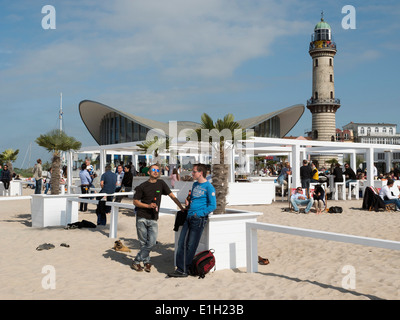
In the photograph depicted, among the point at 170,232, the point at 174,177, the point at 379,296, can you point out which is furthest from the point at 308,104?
the point at 379,296

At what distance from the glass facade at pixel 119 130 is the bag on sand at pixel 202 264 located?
36274 millimetres

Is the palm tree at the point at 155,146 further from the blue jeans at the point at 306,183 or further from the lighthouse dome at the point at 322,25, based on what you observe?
the lighthouse dome at the point at 322,25

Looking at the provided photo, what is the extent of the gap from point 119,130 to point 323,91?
2870 centimetres

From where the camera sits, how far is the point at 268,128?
153 feet

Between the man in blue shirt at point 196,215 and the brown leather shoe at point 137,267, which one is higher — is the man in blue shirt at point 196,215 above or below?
above

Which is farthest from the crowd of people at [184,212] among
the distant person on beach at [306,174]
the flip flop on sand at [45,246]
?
the distant person on beach at [306,174]

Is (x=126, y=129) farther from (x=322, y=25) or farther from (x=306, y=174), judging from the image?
(x=322, y=25)

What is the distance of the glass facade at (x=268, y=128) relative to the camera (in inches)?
1786

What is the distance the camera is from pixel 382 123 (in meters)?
98.2

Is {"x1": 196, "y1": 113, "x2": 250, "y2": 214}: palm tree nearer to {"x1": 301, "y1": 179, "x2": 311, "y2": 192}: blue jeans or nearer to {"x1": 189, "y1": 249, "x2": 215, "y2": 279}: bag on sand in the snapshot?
{"x1": 189, "y1": 249, "x2": 215, "y2": 279}: bag on sand

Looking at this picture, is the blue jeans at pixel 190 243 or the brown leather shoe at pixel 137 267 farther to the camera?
the brown leather shoe at pixel 137 267

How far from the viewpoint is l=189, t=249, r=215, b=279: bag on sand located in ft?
17.2

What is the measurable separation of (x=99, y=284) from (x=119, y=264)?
3.94 ft
